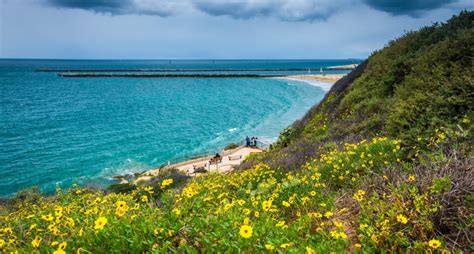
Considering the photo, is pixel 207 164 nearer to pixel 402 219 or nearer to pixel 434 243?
pixel 402 219

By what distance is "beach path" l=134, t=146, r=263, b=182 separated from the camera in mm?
25831

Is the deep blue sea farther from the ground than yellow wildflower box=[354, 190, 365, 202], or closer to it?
closer to it

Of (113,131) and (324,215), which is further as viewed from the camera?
(113,131)

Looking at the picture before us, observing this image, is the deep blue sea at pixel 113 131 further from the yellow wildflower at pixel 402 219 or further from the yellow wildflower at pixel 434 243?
the yellow wildflower at pixel 434 243

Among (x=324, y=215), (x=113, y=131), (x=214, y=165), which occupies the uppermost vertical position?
(x=324, y=215)

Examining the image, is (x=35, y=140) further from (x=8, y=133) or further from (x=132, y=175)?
(x=132, y=175)

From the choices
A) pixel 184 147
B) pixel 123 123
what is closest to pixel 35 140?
pixel 123 123

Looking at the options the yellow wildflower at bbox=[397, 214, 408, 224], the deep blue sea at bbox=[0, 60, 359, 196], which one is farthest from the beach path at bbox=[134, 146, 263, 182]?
the yellow wildflower at bbox=[397, 214, 408, 224]

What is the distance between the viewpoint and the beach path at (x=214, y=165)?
84.7ft

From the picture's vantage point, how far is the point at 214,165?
2728 centimetres

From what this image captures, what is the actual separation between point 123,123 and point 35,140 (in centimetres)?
1296

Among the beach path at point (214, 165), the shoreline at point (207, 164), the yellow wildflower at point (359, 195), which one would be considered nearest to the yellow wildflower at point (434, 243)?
the yellow wildflower at point (359, 195)

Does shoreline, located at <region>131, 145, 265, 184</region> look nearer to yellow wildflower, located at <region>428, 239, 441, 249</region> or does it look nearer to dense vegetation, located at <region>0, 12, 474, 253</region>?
dense vegetation, located at <region>0, 12, 474, 253</region>

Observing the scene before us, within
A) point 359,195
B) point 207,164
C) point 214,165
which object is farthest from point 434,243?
point 207,164
